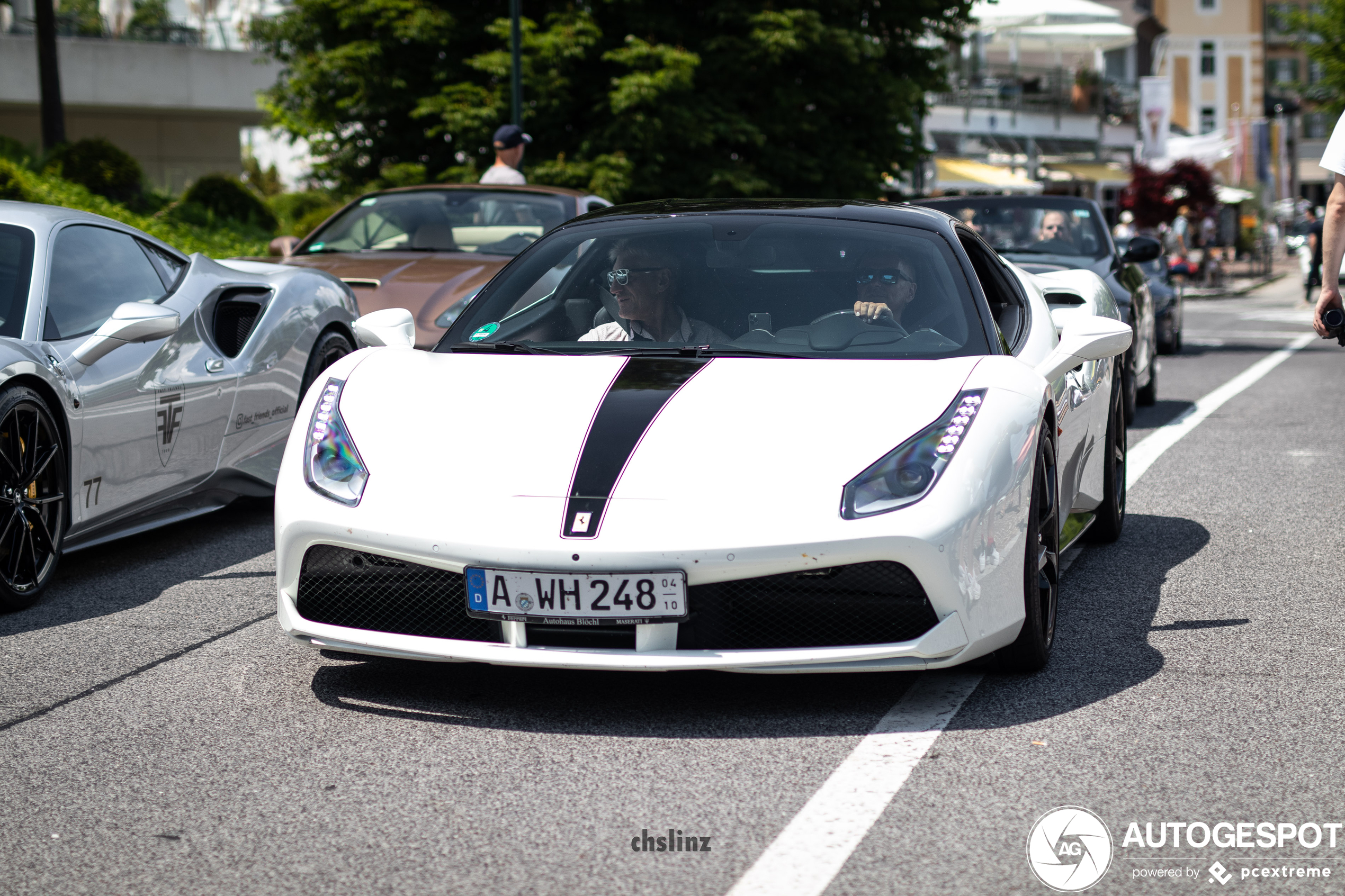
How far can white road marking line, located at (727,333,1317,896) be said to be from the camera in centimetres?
287

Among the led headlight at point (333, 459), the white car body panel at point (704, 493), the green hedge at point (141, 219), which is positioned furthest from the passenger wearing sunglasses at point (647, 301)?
the green hedge at point (141, 219)

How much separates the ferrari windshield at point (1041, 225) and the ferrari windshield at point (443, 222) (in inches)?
112

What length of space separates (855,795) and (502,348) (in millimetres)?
1831

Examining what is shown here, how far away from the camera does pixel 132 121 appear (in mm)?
31391

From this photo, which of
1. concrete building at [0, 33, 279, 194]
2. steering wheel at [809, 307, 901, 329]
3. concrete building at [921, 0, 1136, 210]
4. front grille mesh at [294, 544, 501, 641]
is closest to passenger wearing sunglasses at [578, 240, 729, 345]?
steering wheel at [809, 307, 901, 329]

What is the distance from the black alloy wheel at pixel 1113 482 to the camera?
5.95m

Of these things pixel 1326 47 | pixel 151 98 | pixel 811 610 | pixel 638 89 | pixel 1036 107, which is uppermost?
pixel 1326 47

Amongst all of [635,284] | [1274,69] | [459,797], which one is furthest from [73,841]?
[1274,69]

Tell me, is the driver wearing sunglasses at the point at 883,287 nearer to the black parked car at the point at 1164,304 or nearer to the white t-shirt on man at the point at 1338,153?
the white t-shirt on man at the point at 1338,153

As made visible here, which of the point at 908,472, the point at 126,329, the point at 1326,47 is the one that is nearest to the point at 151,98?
the point at 1326,47

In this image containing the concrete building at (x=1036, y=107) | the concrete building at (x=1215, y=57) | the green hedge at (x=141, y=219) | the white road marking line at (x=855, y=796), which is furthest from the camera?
the concrete building at (x=1215, y=57)

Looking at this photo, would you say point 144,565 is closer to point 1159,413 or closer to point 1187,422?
point 1187,422

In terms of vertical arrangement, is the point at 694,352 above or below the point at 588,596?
above

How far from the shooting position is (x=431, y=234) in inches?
398
